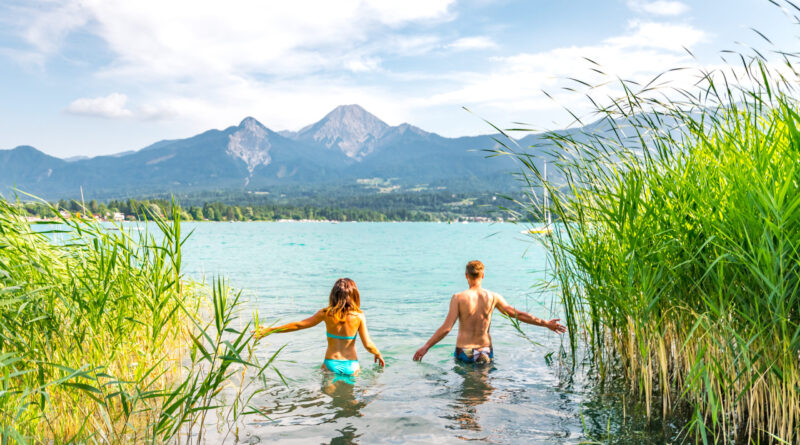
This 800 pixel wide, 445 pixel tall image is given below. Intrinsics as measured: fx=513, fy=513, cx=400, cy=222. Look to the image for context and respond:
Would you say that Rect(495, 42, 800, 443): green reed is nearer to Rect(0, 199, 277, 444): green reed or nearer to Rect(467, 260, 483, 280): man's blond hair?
Rect(467, 260, 483, 280): man's blond hair

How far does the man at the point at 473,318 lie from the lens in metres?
7.32

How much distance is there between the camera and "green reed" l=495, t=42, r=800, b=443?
333 cm

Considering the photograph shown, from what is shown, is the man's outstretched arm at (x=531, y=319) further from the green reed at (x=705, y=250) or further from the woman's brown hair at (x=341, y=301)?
the woman's brown hair at (x=341, y=301)

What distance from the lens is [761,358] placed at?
3.70 meters

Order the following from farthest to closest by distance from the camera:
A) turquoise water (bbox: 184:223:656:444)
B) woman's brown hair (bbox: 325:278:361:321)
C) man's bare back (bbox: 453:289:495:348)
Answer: man's bare back (bbox: 453:289:495:348) → woman's brown hair (bbox: 325:278:361:321) → turquoise water (bbox: 184:223:656:444)

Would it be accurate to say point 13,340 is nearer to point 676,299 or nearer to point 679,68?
point 676,299

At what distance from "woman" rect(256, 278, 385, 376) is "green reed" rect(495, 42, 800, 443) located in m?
2.57

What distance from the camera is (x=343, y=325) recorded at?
6828 millimetres

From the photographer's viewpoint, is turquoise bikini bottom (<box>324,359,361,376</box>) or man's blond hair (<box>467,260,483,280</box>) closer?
turquoise bikini bottom (<box>324,359,361,376</box>)

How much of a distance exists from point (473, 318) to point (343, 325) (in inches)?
77.5

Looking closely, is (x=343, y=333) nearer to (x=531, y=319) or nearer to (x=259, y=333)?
(x=259, y=333)

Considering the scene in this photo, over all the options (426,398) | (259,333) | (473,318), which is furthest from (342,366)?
(259,333)

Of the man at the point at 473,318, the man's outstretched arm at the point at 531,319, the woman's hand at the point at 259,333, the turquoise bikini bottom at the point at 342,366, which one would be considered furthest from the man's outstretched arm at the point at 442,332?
the woman's hand at the point at 259,333

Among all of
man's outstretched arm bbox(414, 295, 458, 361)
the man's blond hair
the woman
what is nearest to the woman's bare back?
the woman
